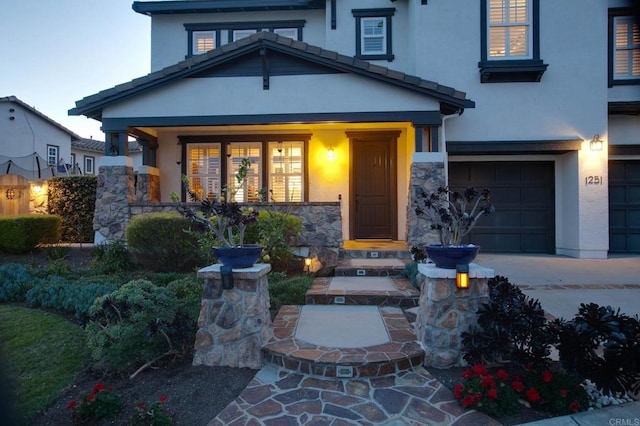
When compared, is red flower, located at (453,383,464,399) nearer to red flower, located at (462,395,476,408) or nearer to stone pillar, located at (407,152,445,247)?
red flower, located at (462,395,476,408)

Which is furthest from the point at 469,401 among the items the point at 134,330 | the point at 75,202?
the point at 75,202

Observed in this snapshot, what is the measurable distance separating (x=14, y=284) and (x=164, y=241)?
2.26 m

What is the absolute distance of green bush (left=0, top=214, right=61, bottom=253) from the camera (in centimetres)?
835

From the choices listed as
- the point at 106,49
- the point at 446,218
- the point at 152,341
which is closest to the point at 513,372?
the point at 446,218

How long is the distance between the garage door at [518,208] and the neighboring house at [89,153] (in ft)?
63.7

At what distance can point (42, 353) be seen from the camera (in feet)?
13.8

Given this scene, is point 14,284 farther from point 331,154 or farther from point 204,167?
point 331,154

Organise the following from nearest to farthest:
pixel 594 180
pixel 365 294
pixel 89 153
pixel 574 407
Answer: pixel 574 407, pixel 365 294, pixel 594 180, pixel 89 153

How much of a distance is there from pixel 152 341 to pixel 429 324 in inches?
111

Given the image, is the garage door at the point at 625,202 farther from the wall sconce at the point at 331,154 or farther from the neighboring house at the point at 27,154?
the neighboring house at the point at 27,154

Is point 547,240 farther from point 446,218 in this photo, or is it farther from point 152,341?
point 152,341

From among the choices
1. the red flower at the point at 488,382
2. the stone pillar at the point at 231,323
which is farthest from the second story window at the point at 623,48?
the stone pillar at the point at 231,323

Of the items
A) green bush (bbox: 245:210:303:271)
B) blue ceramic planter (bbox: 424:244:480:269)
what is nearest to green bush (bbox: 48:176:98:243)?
green bush (bbox: 245:210:303:271)

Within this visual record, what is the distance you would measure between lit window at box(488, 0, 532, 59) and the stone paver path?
28.2ft
